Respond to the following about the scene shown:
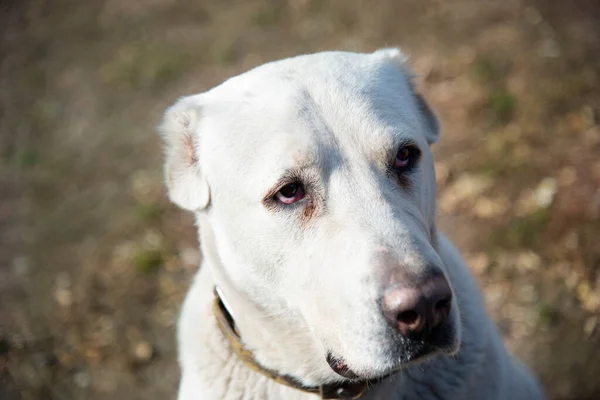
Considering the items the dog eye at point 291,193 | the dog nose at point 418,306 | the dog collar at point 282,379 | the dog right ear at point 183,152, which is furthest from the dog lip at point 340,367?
the dog right ear at point 183,152

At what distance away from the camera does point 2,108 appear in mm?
7957

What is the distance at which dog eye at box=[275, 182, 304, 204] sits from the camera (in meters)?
2.26

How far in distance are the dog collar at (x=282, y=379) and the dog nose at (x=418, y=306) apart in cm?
57

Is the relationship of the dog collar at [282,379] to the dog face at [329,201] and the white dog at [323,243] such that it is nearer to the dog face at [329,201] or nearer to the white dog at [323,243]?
the white dog at [323,243]

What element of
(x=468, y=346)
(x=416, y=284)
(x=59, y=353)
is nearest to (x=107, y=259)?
(x=59, y=353)

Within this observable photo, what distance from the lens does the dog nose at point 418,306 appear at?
1901 millimetres

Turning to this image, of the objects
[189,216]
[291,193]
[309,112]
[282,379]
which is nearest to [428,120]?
[309,112]

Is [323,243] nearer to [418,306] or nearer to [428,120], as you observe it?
[418,306]

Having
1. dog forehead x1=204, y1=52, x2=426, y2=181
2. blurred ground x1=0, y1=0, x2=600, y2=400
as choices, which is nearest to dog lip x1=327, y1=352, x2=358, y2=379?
dog forehead x1=204, y1=52, x2=426, y2=181

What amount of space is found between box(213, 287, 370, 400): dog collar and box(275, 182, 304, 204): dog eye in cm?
67

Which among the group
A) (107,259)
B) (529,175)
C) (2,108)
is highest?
(529,175)

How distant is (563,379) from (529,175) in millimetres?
1706

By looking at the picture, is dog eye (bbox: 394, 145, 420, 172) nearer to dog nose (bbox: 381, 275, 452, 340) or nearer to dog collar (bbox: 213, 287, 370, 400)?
dog nose (bbox: 381, 275, 452, 340)

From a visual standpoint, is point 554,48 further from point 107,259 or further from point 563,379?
point 107,259
